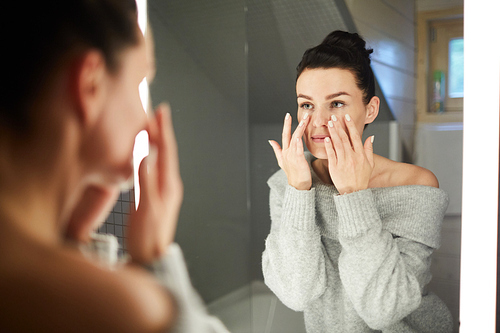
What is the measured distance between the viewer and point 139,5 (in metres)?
1.15

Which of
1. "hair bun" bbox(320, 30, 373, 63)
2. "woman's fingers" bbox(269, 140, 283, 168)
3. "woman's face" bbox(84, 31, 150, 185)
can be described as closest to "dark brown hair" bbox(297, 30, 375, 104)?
"hair bun" bbox(320, 30, 373, 63)

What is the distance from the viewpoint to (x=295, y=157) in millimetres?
1001

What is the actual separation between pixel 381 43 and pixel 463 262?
0.53m

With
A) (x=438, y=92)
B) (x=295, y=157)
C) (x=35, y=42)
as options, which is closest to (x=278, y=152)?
(x=295, y=157)

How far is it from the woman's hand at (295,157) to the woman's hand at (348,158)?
0.07 m

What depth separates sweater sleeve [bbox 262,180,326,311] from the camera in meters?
0.96

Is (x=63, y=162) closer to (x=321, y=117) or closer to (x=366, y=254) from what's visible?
(x=321, y=117)

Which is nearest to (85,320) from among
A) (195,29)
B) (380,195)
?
(380,195)

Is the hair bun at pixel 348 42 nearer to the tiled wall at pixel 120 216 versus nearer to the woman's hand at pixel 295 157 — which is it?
the woman's hand at pixel 295 157

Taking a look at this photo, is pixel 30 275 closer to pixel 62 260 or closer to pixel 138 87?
pixel 62 260

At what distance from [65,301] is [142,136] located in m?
0.45

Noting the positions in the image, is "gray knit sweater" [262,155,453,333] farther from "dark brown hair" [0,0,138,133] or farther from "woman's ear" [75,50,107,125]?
"dark brown hair" [0,0,138,133]

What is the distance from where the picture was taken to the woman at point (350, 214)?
0.89 meters

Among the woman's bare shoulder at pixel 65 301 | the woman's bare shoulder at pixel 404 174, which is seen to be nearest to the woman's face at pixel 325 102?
the woman's bare shoulder at pixel 404 174
